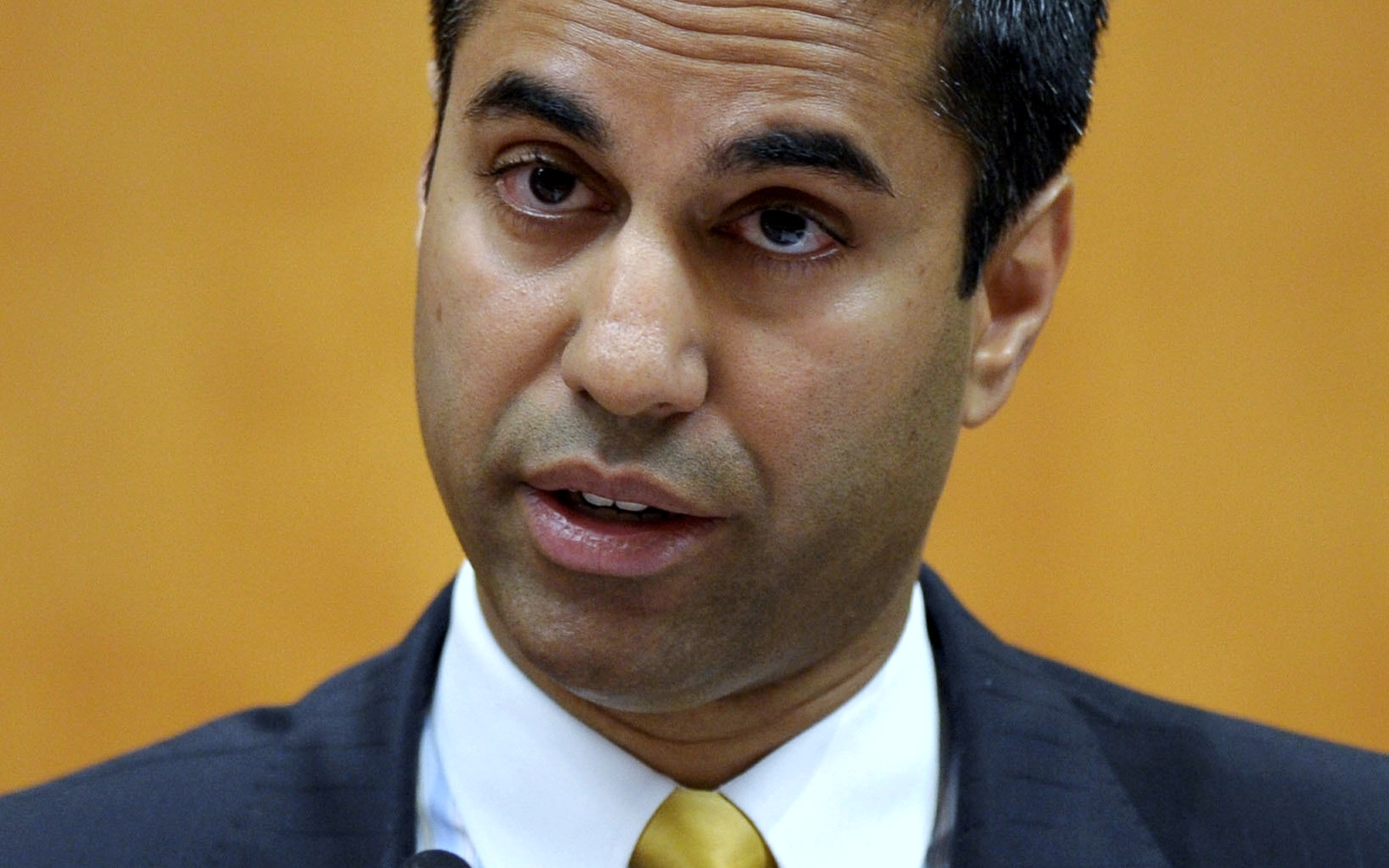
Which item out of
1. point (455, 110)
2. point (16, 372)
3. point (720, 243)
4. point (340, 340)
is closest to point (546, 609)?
point (720, 243)

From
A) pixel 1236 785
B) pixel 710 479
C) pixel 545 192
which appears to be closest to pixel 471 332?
pixel 545 192

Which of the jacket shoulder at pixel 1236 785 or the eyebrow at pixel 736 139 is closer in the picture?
the eyebrow at pixel 736 139

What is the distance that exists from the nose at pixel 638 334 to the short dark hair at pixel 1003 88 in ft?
0.94

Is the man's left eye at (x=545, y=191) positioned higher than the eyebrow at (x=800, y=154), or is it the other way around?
the eyebrow at (x=800, y=154)

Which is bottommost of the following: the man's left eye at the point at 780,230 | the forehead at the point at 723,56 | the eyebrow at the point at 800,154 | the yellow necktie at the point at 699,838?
the yellow necktie at the point at 699,838

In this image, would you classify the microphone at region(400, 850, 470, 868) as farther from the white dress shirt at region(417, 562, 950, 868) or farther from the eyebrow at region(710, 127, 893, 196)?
the eyebrow at region(710, 127, 893, 196)

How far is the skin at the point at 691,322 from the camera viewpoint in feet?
5.30

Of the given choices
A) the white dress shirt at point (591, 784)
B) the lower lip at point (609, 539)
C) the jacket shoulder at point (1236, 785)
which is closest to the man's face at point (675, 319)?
the lower lip at point (609, 539)

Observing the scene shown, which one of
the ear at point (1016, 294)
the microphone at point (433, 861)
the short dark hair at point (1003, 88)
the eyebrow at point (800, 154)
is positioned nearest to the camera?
the microphone at point (433, 861)

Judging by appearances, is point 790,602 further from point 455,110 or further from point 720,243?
point 455,110

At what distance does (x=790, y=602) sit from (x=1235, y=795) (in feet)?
1.86

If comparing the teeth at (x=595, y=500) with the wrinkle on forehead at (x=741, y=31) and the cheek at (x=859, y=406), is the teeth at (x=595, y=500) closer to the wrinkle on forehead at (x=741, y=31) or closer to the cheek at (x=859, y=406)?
the cheek at (x=859, y=406)

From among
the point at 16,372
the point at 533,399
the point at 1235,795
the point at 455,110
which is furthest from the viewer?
the point at 16,372

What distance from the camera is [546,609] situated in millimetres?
1659
